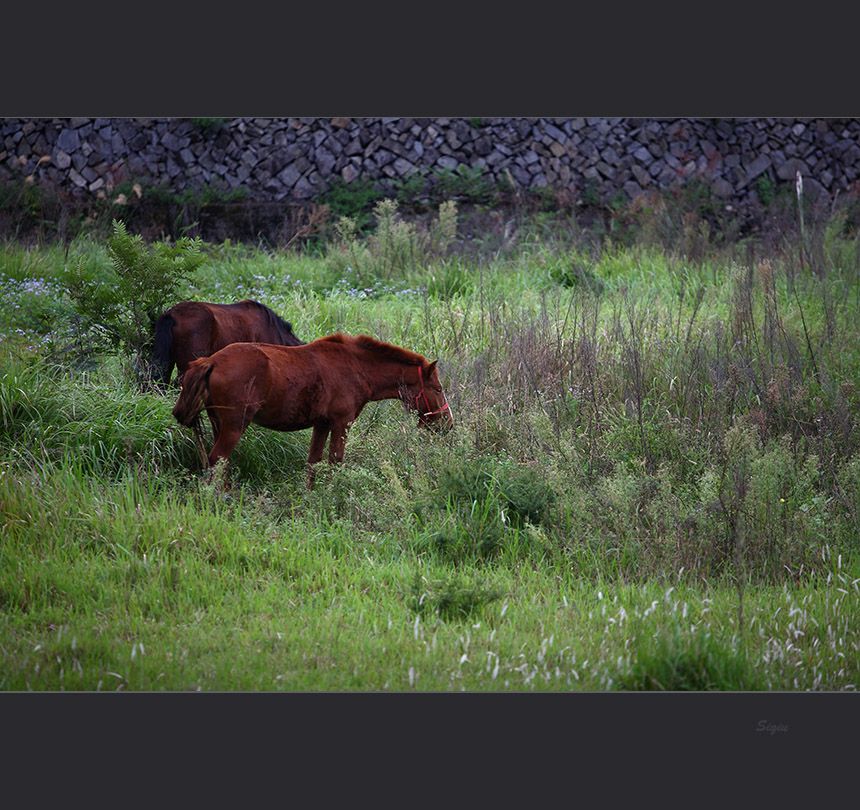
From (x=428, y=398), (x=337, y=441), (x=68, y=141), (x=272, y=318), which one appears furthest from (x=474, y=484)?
(x=68, y=141)

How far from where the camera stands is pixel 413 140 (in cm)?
569

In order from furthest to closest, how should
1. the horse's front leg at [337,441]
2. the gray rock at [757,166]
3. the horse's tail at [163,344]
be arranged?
1. the gray rock at [757,166]
2. the horse's tail at [163,344]
3. the horse's front leg at [337,441]

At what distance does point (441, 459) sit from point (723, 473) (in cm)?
176

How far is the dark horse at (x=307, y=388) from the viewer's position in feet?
15.2

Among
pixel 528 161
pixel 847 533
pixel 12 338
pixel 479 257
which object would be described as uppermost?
pixel 528 161

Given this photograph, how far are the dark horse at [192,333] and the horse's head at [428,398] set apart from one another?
133 centimetres

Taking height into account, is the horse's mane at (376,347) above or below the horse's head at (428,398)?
above

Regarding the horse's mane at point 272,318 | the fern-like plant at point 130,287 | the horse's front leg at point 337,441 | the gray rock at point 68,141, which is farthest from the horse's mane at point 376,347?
the gray rock at point 68,141

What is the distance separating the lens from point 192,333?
18.0 feet

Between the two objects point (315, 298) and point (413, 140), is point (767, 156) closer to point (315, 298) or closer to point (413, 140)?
point (413, 140)

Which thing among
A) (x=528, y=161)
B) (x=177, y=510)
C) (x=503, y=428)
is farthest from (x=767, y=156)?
(x=177, y=510)

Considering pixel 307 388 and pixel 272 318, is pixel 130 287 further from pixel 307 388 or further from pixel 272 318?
pixel 307 388

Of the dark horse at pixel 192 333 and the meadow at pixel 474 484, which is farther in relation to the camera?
the dark horse at pixel 192 333

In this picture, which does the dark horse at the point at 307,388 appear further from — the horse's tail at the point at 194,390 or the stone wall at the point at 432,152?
the stone wall at the point at 432,152
